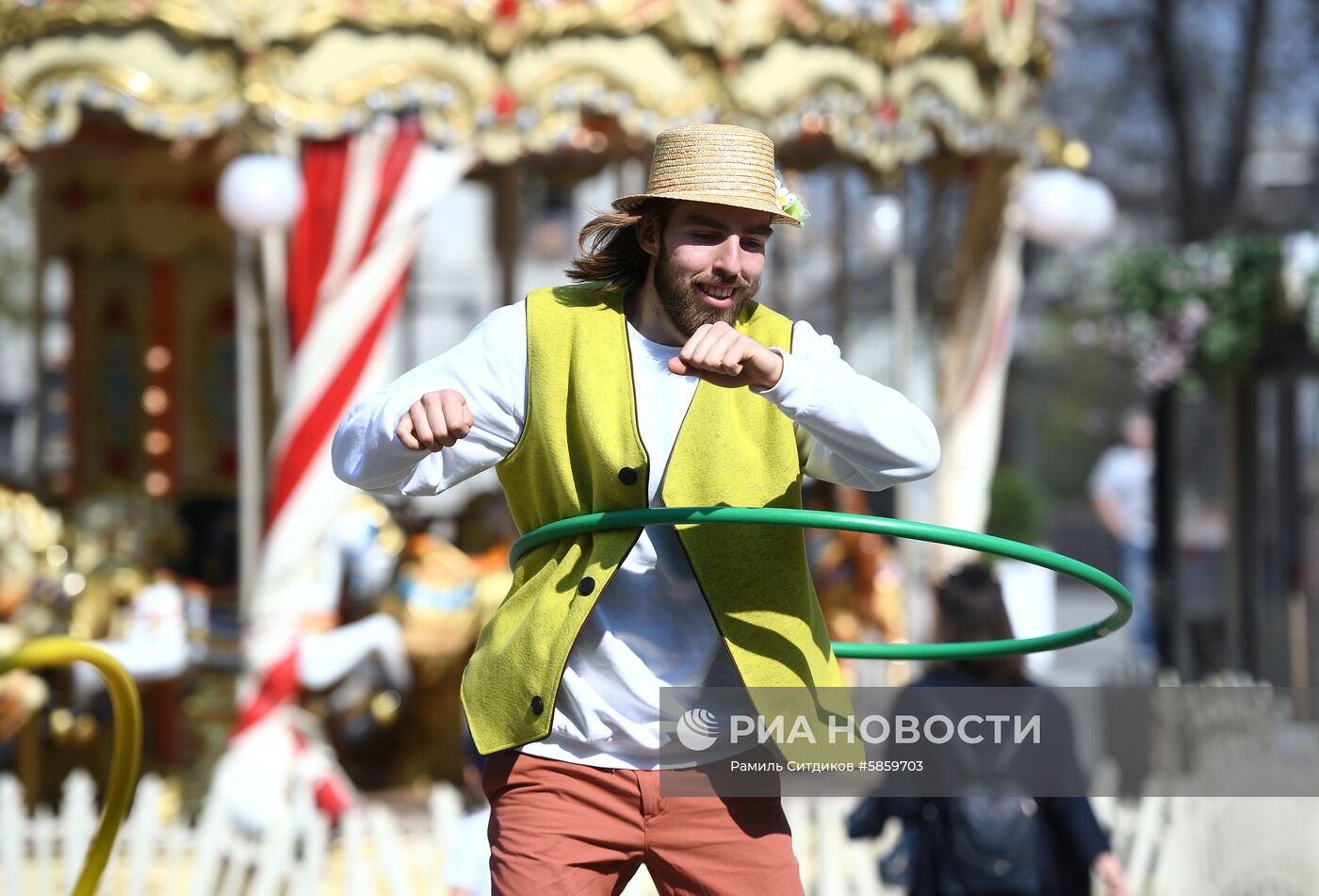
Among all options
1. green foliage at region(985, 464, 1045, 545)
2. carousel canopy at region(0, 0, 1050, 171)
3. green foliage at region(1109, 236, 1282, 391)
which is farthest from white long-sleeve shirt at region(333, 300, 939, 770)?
green foliage at region(985, 464, 1045, 545)

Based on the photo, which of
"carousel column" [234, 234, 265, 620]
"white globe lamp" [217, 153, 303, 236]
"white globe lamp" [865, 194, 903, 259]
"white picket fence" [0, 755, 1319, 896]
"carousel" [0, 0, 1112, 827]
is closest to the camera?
"white picket fence" [0, 755, 1319, 896]

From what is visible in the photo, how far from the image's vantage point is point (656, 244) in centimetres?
283

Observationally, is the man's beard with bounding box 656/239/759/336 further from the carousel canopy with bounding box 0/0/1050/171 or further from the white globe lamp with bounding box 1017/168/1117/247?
the white globe lamp with bounding box 1017/168/1117/247

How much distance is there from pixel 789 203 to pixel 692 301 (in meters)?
0.26

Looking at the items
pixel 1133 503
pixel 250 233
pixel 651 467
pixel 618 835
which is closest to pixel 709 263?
pixel 651 467

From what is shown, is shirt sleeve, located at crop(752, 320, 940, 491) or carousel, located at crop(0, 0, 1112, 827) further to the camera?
carousel, located at crop(0, 0, 1112, 827)

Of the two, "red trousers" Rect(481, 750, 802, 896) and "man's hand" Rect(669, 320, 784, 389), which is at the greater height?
"man's hand" Rect(669, 320, 784, 389)

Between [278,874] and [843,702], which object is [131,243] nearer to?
[278,874]

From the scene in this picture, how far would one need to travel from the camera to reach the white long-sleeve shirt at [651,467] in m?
2.63

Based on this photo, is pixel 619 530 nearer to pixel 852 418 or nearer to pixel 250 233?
pixel 852 418

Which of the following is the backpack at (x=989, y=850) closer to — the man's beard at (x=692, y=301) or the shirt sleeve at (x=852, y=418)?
the shirt sleeve at (x=852, y=418)

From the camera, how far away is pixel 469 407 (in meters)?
2.69

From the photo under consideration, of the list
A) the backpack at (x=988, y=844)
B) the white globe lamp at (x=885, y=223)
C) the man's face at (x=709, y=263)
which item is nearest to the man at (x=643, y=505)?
the man's face at (x=709, y=263)

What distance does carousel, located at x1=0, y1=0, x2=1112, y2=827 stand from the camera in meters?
6.64
